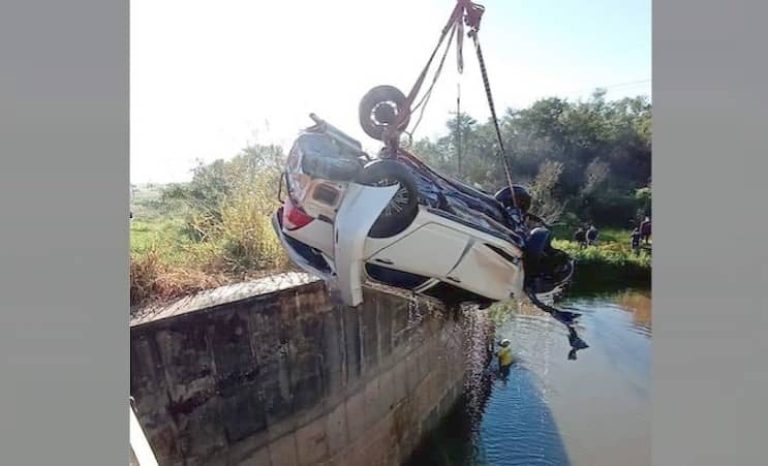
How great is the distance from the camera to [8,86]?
1508mm

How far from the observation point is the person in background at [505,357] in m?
1.86

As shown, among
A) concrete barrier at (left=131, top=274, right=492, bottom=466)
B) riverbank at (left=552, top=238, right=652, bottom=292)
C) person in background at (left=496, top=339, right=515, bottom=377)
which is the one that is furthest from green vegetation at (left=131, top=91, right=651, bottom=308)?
person in background at (left=496, top=339, right=515, bottom=377)

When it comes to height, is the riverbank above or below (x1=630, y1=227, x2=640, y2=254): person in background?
below

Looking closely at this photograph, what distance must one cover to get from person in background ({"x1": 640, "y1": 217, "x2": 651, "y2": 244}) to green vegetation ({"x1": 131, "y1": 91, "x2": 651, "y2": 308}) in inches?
1.2

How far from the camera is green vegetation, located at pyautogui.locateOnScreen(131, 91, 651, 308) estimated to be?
5.85 ft

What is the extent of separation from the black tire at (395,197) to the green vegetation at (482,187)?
0.32 ft

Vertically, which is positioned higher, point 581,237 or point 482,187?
point 482,187

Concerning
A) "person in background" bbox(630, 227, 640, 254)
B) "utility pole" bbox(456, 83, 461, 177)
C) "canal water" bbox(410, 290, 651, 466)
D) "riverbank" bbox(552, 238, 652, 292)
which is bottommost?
"canal water" bbox(410, 290, 651, 466)

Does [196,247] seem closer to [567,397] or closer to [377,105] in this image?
[377,105]

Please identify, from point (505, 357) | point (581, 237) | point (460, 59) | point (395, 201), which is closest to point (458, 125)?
point (460, 59)

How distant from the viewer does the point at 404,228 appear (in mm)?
→ 1857

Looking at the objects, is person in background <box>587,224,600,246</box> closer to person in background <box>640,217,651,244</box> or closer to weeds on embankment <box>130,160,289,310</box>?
person in background <box>640,217,651,244</box>

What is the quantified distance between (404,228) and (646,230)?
73 cm

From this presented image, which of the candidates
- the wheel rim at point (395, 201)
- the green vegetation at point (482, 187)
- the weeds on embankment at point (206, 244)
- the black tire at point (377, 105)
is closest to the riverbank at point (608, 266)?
the green vegetation at point (482, 187)
